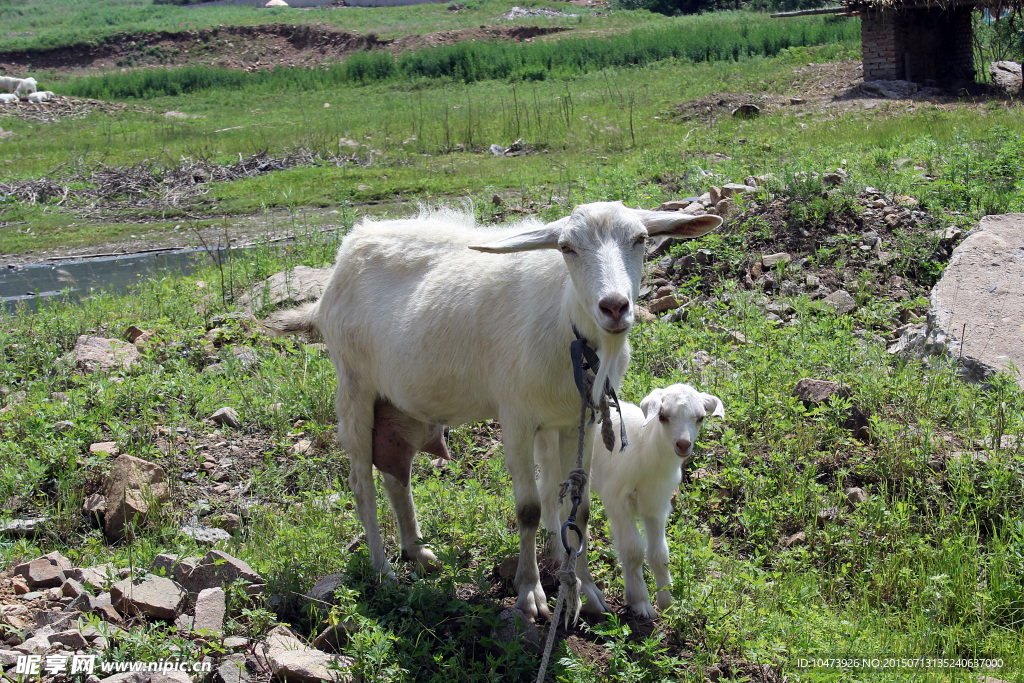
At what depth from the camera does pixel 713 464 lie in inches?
202

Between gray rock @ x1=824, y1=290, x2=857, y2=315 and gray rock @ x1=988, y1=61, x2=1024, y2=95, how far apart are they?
43.5ft

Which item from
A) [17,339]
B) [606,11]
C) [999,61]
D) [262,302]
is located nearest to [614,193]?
[262,302]

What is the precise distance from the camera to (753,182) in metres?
9.29

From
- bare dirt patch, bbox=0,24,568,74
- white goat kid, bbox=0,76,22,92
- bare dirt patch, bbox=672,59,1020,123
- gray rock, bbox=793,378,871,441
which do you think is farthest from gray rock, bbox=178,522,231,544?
bare dirt patch, bbox=0,24,568,74

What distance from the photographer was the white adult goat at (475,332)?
3.41m

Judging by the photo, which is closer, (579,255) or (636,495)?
(579,255)

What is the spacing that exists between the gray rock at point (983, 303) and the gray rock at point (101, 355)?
6689 mm

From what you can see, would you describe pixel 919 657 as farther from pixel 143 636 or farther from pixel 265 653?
pixel 143 636

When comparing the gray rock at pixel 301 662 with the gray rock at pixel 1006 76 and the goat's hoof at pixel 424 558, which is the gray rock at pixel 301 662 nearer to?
the goat's hoof at pixel 424 558

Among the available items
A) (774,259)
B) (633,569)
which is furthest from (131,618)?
(774,259)

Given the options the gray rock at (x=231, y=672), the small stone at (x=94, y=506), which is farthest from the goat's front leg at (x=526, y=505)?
the small stone at (x=94, y=506)

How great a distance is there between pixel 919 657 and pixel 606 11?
5139 cm

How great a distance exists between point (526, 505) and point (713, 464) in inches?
69.2

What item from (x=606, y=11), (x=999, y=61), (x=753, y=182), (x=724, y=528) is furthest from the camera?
(x=606, y=11)
